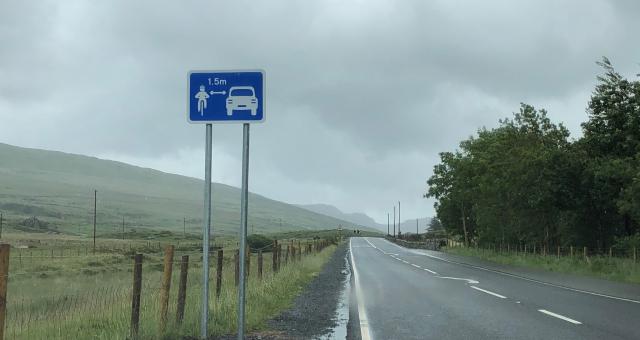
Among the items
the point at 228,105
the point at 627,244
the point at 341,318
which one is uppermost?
the point at 228,105

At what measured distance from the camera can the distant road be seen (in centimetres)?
1027

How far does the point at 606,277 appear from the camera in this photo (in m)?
25.5

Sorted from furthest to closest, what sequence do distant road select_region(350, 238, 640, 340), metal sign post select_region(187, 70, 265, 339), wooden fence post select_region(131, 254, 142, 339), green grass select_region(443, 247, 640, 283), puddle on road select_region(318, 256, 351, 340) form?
green grass select_region(443, 247, 640, 283) → distant road select_region(350, 238, 640, 340) → puddle on road select_region(318, 256, 351, 340) → wooden fence post select_region(131, 254, 142, 339) → metal sign post select_region(187, 70, 265, 339)

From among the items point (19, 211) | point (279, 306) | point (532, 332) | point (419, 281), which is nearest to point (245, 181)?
point (532, 332)

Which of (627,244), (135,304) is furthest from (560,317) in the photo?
(627,244)

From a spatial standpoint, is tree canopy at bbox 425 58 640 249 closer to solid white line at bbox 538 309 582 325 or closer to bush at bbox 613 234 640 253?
bush at bbox 613 234 640 253

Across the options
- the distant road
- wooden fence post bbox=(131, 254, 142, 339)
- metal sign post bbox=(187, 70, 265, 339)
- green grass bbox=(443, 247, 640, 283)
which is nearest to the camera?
metal sign post bbox=(187, 70, 265, 339)

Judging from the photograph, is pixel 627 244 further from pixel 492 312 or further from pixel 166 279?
pixel 166 279

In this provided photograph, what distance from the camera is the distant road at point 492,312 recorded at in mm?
10266

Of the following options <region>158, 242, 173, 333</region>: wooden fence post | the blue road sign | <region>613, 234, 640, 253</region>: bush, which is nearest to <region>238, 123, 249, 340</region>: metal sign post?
the blue road sign

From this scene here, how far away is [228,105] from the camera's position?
754cm

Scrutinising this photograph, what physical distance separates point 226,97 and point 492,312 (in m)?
8.23

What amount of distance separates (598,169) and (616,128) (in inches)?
122

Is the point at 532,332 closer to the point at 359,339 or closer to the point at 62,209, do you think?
the point at 359,339
